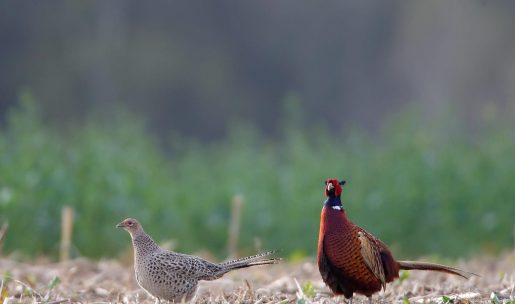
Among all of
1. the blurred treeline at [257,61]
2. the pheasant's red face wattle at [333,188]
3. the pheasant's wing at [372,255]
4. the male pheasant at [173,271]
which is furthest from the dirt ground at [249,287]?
the blurred treeline at [257,61]

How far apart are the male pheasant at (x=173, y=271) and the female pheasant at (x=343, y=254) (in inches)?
15.5

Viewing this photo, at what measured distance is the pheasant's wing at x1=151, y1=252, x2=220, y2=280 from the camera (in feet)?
24.7

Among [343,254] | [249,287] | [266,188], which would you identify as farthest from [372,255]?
[266,188]

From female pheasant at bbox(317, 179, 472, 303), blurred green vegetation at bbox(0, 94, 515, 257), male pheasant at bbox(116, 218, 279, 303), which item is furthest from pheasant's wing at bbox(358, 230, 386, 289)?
blurred green vegetation at bbox(0, 94, 515, 257)

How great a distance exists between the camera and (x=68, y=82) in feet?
99.9

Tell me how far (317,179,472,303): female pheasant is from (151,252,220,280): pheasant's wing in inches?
32.1

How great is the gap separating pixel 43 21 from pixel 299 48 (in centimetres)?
729

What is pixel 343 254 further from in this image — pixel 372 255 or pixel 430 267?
pixel 430 267

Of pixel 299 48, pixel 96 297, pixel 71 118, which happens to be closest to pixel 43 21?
pixel 71 118

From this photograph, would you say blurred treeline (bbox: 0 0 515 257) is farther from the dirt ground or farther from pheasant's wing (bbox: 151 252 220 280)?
pheasant's wing (bbox: 151 252 220 280)

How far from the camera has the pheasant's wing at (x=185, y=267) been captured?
24.7 feet

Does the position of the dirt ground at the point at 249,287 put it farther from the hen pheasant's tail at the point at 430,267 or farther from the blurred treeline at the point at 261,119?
the blurred treeline at the point at 261,119

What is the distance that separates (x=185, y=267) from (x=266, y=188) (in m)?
8.18

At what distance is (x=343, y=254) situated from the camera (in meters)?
7.26
